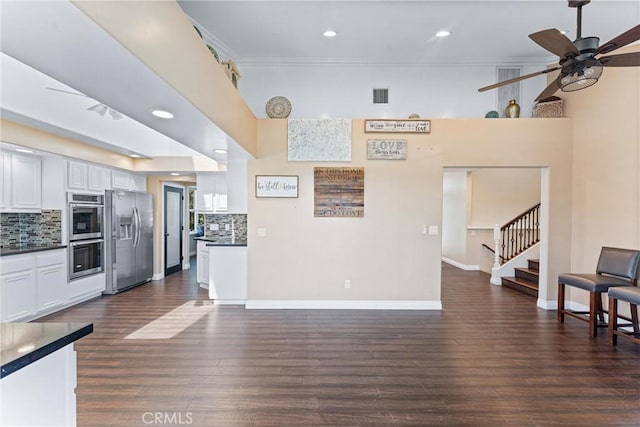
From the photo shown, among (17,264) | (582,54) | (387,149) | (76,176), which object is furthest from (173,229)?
(582,54)

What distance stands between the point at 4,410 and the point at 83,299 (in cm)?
471

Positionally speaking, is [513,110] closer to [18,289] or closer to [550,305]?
[550,305]

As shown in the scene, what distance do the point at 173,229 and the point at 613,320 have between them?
7690 millimetres

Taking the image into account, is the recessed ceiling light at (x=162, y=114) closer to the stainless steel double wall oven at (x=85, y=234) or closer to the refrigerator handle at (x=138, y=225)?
the stainless steel double wall oven at (x=85, y=234)

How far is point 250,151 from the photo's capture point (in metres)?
4.19

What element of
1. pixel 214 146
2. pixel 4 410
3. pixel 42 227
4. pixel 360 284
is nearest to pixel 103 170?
pixel 42 227

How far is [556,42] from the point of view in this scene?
243 cm

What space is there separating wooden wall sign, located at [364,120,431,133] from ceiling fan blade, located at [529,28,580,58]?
6.58 ft

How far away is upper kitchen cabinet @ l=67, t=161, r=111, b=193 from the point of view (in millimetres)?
4781

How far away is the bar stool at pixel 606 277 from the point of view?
3525 millimetres

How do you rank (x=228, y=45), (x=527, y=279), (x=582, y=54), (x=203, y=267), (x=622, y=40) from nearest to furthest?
1. (x=622, y=40)
2. (x=582, y=54)
3. (x=228, y=45)
4. (x=527, y=279)
5. (x=203, y=267)

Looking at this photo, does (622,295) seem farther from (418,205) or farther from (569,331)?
(418,205)

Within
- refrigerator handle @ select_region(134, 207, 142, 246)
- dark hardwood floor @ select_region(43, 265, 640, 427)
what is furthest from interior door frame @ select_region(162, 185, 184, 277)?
dark hardwood floor @ select_region(43, 265, 640, 427)

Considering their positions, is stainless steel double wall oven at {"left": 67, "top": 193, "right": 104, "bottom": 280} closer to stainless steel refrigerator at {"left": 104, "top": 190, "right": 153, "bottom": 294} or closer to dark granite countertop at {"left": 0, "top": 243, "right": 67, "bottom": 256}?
stainless steel refrigerator at {"left": 104, "top": 190, "right": 153, "bottom": 294}
